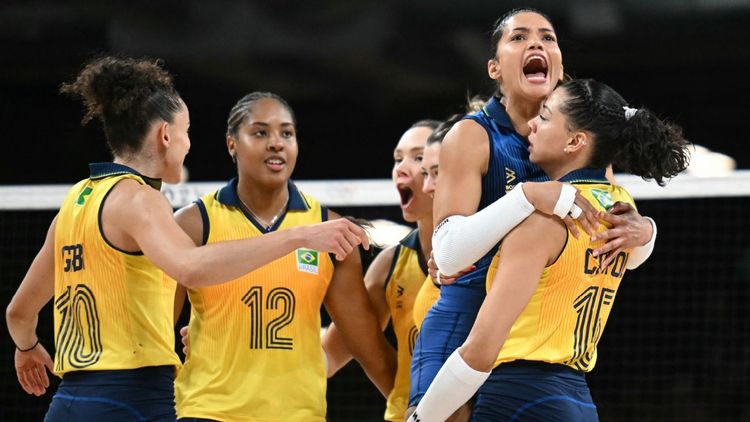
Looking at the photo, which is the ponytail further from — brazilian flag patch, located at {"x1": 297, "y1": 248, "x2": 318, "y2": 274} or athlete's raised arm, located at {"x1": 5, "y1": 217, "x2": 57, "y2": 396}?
athlete's raised arm, located at {"x1": 5, "y1": 217, "x2": 57, "y2": 396}

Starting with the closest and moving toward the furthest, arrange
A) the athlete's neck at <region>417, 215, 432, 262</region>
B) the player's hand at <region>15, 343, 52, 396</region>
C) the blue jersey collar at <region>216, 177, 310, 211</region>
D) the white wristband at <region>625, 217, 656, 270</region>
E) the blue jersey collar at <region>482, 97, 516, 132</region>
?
the white wristband at <region>625, 217, 656, 270</region> < the blue jersey collar at <region>482, 97, 516, 132</region> < the player's hand at <region>15, 343, 52, 396</region> < the blue jersey collar at <region>216, 177, 310, 211</region> < the athlete's neck at <region>417, 215, 432, 262</region>

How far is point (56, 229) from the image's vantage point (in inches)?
146

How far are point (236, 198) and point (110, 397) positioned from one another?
1.30 meters

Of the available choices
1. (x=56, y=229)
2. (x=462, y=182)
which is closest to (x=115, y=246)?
(x=56, y=229)

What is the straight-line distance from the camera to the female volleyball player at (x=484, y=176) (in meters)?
3.43

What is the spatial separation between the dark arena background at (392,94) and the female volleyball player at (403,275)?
4.06 metres

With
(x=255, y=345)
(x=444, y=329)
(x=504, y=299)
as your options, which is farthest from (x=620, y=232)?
(x=255, y=345)

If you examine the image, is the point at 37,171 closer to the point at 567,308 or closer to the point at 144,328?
the point at 144,328

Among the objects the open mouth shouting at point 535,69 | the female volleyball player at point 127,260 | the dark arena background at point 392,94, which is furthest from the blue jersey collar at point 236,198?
the dark arena background at point 392,94

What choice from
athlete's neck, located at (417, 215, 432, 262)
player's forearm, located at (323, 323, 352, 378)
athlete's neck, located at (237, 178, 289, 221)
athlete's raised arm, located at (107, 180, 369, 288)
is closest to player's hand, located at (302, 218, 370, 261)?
athlete's raised arm, located at (107, 180, 369, 288)

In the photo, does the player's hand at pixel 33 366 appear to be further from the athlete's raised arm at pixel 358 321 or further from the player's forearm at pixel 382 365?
the player's forearm at pixel 382 365

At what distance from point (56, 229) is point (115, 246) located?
0.30 m

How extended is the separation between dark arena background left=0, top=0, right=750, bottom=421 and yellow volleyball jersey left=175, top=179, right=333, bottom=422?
15.7 ft

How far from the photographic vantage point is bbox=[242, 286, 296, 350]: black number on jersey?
4320mm
